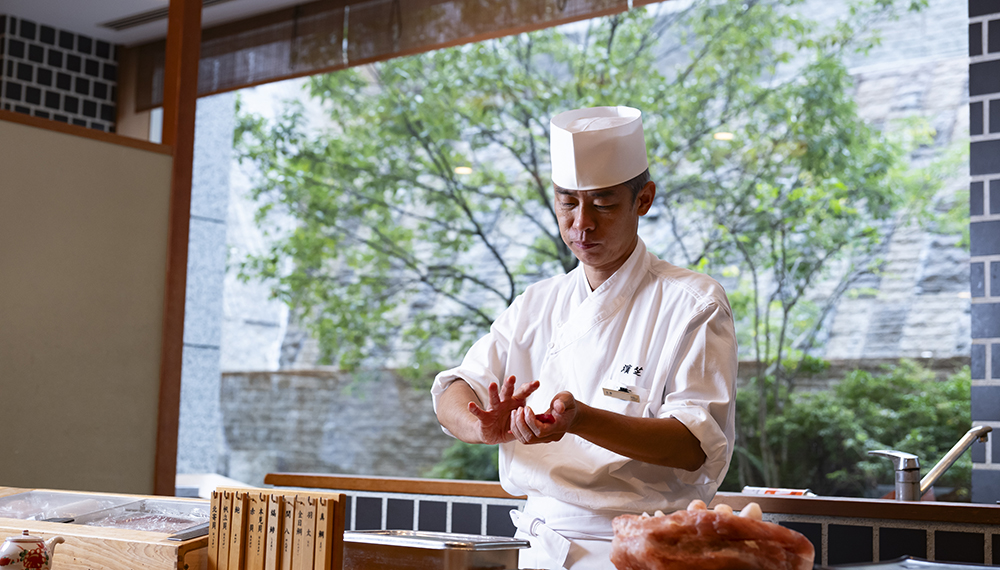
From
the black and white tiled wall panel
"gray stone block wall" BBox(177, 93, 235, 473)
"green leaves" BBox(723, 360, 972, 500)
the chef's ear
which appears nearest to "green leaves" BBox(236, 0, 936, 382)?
"green leaves" BBox(723, 360, 972, 500)

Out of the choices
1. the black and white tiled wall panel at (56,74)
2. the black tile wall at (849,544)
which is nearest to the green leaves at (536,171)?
the black and white tiled wall panel at (56,74)

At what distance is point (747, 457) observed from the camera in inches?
268

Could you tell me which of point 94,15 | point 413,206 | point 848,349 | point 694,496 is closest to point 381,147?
point 413,206

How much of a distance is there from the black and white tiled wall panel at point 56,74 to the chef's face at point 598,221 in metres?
3.56

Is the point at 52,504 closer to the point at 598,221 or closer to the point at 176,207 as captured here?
the point at 598,221

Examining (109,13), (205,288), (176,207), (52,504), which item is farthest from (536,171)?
(52,504)

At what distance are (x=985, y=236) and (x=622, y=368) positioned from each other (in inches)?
63.2

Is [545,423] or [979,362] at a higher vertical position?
[979,362]

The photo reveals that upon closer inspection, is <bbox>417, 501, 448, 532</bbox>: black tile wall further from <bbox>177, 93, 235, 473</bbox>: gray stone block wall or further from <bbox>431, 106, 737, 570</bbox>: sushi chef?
<bbox>177, 93, 235, 473</bbox>: gray stone block wall

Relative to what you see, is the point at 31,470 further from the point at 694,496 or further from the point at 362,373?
the point at 362,373

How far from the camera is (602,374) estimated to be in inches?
65.1

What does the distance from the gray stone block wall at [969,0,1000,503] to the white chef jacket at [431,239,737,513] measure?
137cm

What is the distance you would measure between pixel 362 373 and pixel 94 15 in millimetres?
4967

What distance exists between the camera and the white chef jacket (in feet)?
4.94
